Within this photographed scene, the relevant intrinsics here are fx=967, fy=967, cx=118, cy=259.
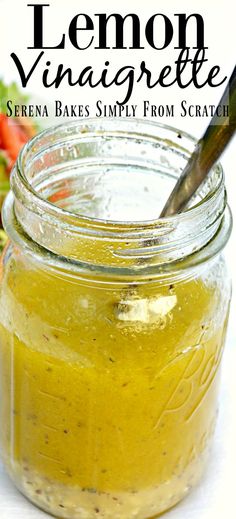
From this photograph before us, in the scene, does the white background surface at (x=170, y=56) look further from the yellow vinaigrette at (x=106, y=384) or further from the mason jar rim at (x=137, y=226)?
the mason jar rim at (x=137, y=226)

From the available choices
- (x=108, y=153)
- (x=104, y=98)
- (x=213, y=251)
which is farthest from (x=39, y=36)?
(x=213, y=251)

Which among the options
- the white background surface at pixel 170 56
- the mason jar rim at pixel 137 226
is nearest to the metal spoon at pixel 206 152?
the mason jar rim at pixel 137 226

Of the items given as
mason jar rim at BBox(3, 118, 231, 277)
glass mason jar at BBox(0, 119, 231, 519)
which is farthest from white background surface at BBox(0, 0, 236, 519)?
mason jar rim at BBox(3, 118, 231, 277)

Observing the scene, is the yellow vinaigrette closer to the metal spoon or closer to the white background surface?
the metal spoon

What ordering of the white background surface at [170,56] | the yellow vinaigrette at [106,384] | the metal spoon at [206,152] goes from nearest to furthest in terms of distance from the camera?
the metal spoon at [206,152]
the yellow vinaigrette at [106,384]
the white background surface at [170,56]

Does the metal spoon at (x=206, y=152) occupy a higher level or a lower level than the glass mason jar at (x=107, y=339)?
higher

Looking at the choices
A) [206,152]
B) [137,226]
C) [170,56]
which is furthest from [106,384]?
[170,56]
